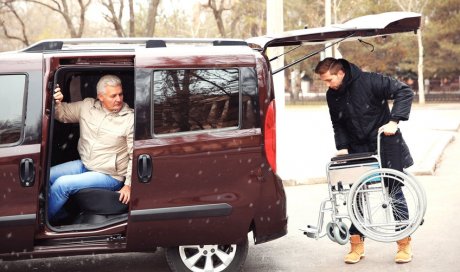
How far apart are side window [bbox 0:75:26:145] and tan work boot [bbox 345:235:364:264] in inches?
112

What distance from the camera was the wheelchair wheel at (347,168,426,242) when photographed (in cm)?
593

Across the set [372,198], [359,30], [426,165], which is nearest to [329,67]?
[359,30]

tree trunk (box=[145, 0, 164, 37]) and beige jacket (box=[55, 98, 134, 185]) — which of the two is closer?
beige jacket (box=[55, 98, 134, 185])

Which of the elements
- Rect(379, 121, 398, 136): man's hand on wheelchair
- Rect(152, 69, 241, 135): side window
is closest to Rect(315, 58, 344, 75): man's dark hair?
Rect(379, 121, 398, 136): man's hand on wheelchair

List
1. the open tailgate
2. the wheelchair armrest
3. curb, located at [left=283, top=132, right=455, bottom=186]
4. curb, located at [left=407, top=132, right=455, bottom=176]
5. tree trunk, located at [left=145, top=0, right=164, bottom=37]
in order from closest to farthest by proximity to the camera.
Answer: the open tailgate
the wheelchair armrest
curb, located at [left=283, top=132, right=455, bottom=186]
curb, located at [left=407, top=132, right=455, bottom=176]
tree trunk, located at [left=145, top=0, right=164, bottom=37]

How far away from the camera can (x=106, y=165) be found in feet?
18.8

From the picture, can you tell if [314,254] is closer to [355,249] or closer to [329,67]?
[355,249]

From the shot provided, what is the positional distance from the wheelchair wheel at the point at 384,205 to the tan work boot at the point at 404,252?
13cm

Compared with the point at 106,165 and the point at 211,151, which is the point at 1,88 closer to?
the point at 106,165

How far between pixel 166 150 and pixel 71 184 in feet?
2.74

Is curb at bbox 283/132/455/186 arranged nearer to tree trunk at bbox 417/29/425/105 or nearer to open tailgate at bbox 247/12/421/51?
open tailgate at bbox 247/12/421/51

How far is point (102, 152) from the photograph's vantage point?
226 inches

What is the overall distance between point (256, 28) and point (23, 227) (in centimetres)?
5262

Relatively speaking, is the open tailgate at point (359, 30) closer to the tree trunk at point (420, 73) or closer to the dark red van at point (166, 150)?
the dark red van at point (166, 150)
